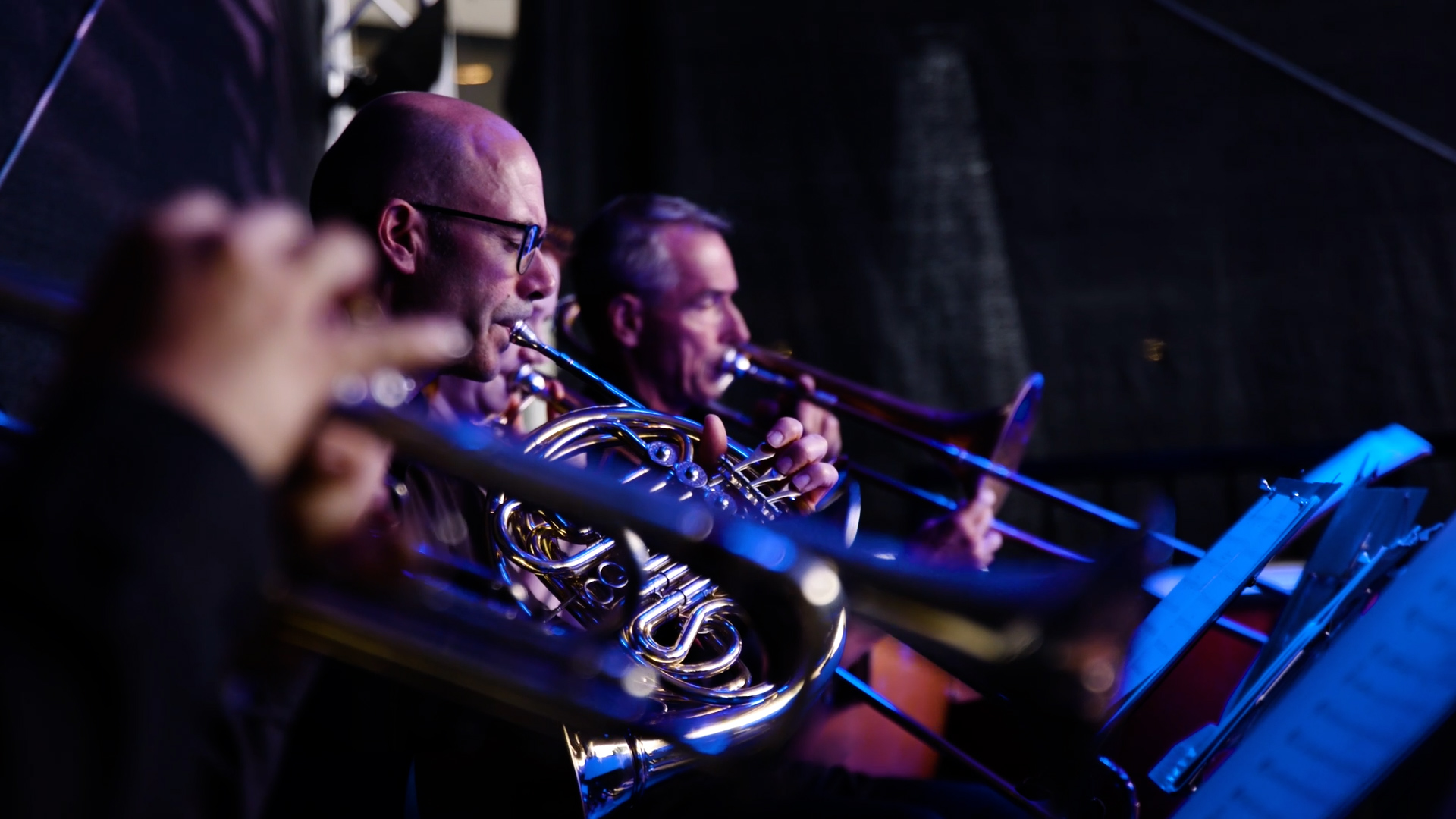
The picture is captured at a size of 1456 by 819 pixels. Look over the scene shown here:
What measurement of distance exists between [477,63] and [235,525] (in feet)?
11.6

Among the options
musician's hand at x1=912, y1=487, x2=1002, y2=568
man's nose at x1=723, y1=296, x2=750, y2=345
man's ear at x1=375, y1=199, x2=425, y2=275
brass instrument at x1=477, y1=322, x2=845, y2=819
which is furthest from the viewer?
man's nose at x1=723, y1=296, x2=750, y2=345

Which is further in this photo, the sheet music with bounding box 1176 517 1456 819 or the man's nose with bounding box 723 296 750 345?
the man's nose with bounding box 723 296 750 345

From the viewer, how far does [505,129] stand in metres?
1.66

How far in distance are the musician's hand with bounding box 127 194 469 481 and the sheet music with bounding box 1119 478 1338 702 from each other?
0.83m

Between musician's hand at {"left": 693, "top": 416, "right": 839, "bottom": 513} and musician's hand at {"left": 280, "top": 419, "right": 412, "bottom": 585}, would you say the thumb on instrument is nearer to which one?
musician's hand at {"left": 693, "top": 416, "right": 839, "bottom": 513}

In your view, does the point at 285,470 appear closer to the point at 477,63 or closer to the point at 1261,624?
the point at 1261,624

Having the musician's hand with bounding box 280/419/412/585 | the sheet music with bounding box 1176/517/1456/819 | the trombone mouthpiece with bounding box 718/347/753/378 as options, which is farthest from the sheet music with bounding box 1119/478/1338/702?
the trombone mouthpiece with bounding box 718/347/753/378

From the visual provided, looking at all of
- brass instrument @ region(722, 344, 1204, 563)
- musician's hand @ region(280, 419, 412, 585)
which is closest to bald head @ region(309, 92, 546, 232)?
musician's hand @ region(280, 419, 412, 585)

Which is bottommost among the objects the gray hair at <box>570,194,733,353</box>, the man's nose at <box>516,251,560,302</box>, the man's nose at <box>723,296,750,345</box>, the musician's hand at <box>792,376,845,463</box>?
the musician's hand at <box>792,376,845,463</box>

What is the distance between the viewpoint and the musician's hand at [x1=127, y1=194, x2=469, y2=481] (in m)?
0.58

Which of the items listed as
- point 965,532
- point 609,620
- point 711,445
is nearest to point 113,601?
point 609,620

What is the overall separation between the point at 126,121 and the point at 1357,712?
7.45 ft

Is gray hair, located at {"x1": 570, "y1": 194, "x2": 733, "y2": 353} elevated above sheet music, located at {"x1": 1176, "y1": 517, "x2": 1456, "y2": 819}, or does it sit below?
below

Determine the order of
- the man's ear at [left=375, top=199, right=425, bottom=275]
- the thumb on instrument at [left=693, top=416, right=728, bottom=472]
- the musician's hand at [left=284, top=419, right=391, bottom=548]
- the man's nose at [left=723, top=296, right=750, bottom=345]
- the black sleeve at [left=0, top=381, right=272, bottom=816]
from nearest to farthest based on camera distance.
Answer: the black sleeve at [left=0, top=381, right=272, bottom=816] < the musician's hand at [left=284, top=419, right=391, bottom=548] < the thumb on instrument at [left=693, top=416, right=728, bottom=472] < the man's ear at [left=375, top=199, right=425, bottom=275] < the man's nose at [left=723, top=296, right=750, bottom=345]
